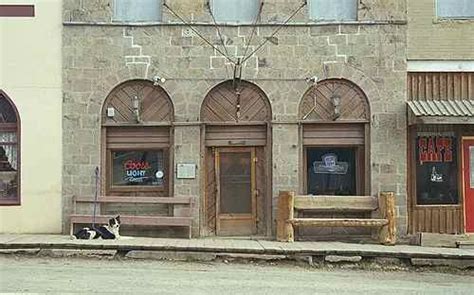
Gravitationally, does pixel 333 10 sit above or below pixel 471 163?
above

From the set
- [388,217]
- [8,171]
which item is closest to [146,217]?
[8,171]

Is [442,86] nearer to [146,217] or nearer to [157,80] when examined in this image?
[157,80]

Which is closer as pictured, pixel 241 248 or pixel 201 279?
pixel 201 279

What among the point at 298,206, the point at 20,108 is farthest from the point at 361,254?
the point at 20,108

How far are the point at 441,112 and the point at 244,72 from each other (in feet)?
14.6

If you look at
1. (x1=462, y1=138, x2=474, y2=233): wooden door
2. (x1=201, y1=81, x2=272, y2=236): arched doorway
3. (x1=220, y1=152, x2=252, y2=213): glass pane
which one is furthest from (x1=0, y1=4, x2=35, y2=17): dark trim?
(x1=462, y1=138, x2=474, y2=233): wooden door

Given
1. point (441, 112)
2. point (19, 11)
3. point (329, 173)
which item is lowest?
point (329, 173)

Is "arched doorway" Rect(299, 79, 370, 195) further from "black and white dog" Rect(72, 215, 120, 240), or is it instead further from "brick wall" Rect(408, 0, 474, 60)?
"black and white dog" Rect(72, 215, 120, 240)

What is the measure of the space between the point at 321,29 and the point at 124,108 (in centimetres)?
487

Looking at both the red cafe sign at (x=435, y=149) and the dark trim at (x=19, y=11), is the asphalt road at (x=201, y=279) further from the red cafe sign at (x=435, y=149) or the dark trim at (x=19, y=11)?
the dark trim at (x=19, y=11)

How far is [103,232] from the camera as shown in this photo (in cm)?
1540

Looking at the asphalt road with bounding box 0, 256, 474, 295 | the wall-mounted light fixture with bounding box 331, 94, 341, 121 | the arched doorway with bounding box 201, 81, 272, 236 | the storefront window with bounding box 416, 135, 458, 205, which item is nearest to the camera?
the asphalt road with bounding box 0, 256, 474, 295

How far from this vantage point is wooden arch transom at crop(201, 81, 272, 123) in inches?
658

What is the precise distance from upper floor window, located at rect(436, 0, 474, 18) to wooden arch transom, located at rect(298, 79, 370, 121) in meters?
2.65
